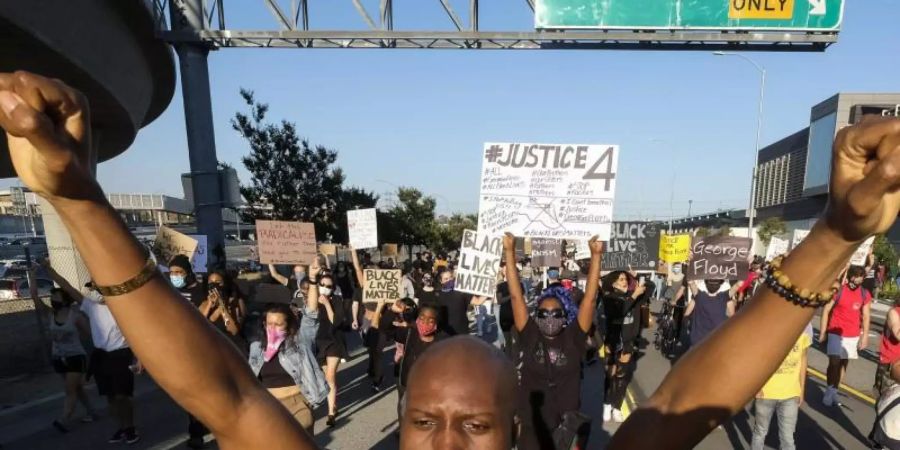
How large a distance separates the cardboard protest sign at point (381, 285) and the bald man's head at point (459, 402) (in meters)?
6.22

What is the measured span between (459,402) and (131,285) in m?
0.76

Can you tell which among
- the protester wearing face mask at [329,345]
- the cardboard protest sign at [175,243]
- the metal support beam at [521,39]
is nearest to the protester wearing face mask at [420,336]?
the protester wearing face mask at [329,345]

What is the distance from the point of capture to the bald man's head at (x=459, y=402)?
3.89ft

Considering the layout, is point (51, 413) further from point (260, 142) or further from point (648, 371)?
point (260, 142)

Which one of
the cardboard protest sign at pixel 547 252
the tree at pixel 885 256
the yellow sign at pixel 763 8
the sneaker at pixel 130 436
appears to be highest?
the yellow sign at pixel 763 8

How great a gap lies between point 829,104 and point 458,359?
53.2 meters

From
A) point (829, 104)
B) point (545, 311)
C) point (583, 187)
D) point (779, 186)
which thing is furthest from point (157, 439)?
point (779, 186)

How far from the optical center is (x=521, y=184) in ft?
17.3

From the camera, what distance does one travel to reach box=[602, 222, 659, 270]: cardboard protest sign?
33.7 ft

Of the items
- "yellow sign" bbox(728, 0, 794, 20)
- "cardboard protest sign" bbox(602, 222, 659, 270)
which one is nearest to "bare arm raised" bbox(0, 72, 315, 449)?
"cardboard protest sign" bbox(602, 222, 659, 270)

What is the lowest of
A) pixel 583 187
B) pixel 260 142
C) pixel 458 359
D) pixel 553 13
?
pixel 458 359

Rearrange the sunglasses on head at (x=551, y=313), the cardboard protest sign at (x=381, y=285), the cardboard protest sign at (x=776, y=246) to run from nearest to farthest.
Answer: the sunglasses on head at (x=551, y=313), the cardboard protest sign at (x=381, y=285), the cardboard protest sign at (x=776, y=246)

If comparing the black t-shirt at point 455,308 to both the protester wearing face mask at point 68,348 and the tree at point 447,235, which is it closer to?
the protester wearing face mask at point 68,348

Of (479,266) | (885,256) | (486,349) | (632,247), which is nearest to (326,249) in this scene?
(632,247)
